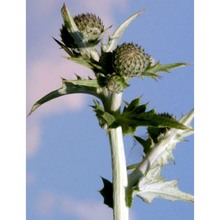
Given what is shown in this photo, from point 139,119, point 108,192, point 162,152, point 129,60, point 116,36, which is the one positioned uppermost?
point 116,36

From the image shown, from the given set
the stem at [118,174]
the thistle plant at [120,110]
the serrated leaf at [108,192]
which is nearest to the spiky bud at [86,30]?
the thistle plant at [120,110]

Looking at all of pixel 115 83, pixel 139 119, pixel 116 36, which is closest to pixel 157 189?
pixel 139 119

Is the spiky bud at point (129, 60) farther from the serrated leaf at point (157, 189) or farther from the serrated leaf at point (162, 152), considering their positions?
the serrated leaf at point (157, 189)

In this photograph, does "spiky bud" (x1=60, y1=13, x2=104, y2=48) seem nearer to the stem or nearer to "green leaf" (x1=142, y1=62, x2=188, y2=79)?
"green leaf" (x1=142, y1=62, x2=188, y2=79)

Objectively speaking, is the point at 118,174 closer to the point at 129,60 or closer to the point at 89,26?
the point at 129,60
